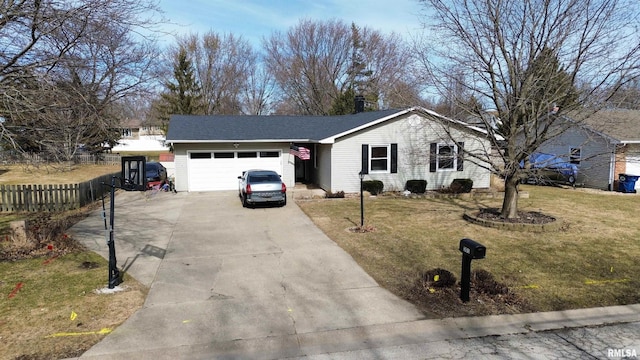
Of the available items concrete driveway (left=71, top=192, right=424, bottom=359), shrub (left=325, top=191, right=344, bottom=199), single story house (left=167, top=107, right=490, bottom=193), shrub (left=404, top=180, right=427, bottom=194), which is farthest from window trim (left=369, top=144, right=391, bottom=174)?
concrete driveway (left=71, top=192, right=424, bottom=359)

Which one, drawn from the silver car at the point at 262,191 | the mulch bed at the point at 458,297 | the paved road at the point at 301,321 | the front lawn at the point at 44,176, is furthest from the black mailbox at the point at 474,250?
the front lawn at the point at 44,176

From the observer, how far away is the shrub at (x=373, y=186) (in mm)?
18469

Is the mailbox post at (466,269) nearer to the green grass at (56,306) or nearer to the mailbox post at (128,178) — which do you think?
the green grass at (56,306)

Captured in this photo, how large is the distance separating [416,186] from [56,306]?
15.6 meters

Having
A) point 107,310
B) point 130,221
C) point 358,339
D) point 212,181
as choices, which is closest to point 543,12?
point 358,339

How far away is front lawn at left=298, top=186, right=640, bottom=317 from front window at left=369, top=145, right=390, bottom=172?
3154 mm

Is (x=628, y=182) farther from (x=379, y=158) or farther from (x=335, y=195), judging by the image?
(x=335, y=195)

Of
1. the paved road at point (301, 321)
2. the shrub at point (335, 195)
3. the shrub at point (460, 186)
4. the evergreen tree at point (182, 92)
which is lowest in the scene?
the paved road at point (301, 321)

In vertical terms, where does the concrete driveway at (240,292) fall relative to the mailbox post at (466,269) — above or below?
below

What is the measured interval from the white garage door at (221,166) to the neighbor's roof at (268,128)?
37.1 inches

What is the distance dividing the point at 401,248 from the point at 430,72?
5925 millimetres

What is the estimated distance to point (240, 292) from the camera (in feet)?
23.2

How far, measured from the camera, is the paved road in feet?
16.8

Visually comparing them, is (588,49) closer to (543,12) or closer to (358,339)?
(543,12)
